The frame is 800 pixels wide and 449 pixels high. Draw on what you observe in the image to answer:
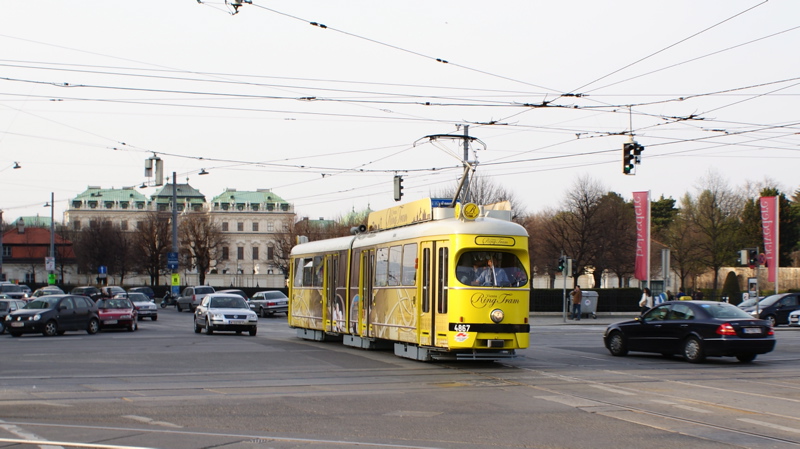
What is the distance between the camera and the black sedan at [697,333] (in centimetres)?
1972

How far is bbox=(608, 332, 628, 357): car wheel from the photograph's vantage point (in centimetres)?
2223

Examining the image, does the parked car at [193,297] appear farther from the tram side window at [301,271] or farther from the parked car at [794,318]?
the parked car at [794,318]

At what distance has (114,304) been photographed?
35.9 m

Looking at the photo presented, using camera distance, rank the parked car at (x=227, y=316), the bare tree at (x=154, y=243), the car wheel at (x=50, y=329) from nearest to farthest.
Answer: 1. the parked car at (x=227, y=316)
2. the car wheel at (x=50, y=329)
3. the bare tree at (x=154, y=243)

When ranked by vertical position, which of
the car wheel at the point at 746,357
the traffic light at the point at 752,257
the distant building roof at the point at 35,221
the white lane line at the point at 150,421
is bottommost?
the car wheel at the point at 746,357

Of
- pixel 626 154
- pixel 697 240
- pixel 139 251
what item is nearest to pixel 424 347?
pixel 626 154

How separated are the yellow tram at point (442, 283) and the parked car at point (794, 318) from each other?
2515cm

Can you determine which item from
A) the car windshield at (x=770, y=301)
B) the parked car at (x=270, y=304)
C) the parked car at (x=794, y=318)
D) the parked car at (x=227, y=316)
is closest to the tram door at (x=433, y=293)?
the parked car at (x=227, y=316)

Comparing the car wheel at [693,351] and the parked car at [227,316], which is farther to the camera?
the parked car at [227,316]

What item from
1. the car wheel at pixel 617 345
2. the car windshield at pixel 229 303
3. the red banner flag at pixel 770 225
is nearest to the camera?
the car wheel at pixel 617 345

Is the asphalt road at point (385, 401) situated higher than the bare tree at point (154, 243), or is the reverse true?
the bare tree at point (154, 243)

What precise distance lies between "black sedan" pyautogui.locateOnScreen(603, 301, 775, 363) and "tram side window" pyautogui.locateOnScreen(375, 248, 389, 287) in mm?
6042

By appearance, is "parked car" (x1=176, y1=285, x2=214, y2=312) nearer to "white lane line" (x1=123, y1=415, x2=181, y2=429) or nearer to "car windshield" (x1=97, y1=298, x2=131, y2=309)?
"car windshield" (x1=97, y1=298, x2=131, y2=309)

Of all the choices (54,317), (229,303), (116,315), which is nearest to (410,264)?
(229,303)
